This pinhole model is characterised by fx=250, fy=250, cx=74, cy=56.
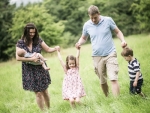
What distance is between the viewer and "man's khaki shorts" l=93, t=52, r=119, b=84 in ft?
16.9

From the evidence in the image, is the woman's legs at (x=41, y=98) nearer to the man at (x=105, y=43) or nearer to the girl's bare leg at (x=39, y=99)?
the girl's bare leg at (x=39, y=99)

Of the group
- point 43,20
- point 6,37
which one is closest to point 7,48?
point 6,37

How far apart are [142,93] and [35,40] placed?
250cm

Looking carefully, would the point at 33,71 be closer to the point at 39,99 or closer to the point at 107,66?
the point at 39,99

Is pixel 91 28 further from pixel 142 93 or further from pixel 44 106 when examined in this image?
pixel 44 106

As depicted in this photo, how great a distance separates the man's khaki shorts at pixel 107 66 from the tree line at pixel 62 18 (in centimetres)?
2240

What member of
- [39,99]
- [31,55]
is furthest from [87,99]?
[31,55]

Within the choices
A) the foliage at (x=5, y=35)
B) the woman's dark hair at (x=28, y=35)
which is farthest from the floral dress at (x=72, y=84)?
the foliage at (x=5, y=35)

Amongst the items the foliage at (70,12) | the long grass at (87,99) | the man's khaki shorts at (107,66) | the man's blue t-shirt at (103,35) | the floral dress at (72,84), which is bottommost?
the long grass at (87,99)

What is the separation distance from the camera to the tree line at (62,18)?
28245mm

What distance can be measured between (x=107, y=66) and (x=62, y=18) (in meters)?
39.9

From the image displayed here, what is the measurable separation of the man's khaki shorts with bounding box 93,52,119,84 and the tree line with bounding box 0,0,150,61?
73.5 ft

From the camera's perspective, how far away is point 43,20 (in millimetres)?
28594

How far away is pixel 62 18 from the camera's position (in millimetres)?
44469
